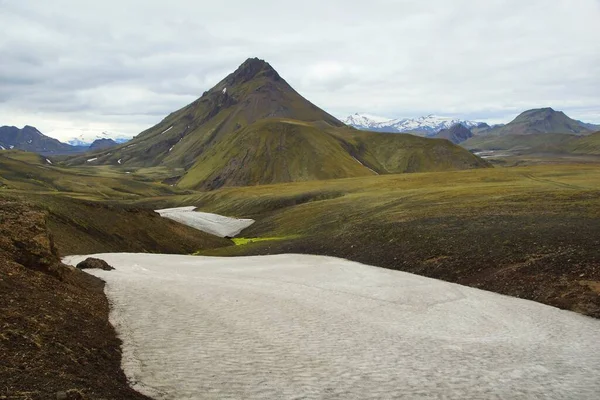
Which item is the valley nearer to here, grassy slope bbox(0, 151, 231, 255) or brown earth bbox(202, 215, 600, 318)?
brown earth bbox(202, 215, 600, 318)

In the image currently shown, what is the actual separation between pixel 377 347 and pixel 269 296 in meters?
10.9

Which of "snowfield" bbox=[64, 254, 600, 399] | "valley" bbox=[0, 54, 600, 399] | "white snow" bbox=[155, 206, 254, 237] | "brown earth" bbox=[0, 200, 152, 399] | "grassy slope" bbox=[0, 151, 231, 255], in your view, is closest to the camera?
"brown earth" bbox=[0, 200, 152, 399]

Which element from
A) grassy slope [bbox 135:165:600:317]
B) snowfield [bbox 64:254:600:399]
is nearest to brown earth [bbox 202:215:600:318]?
grassy slope [bbox 135:165:600:317]

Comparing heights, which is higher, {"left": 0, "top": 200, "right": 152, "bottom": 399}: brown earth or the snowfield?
{"left": 0, "top": 200, "right": 152, "bottom": 399}: brown earth

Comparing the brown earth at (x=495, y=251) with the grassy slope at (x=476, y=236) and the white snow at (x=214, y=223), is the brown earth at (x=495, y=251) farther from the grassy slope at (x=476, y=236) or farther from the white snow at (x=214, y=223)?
the white snow at (x=214, y=223)

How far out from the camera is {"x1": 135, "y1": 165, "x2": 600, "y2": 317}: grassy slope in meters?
34.4

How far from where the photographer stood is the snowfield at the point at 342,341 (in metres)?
14.8

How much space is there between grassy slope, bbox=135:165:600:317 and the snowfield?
457 centimetres

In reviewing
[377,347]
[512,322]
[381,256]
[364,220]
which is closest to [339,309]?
[377,347]

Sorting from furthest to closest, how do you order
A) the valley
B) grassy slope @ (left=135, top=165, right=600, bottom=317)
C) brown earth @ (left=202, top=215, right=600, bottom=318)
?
grassy slope @ (left=135, top=165, right=600, bottom=317)
brown earth @ (left=202, top=215, right=600, bottom=318)
the valley

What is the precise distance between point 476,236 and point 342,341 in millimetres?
30843

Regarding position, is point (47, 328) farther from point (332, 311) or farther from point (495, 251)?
point (495, 251)

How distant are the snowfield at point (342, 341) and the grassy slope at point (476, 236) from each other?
4.57 metres

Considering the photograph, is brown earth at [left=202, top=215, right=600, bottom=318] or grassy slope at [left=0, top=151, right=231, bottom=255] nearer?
brown earth at [left=202, top=215, right=600, bottom=318]
